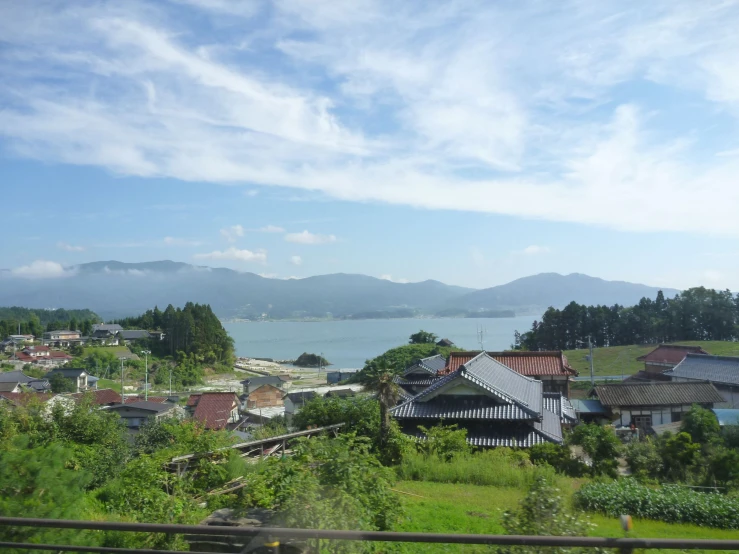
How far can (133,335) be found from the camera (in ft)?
224

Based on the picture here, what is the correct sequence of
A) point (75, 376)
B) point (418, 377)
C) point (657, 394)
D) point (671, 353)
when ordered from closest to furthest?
point (657, 394) < point (418, 377) < point (671, 353) < point (75, 376)

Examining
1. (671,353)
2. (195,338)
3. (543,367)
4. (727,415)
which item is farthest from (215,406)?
(195,338)

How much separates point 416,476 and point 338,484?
15.4ft

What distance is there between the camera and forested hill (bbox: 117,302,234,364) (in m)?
60.9

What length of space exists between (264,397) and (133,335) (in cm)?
3619

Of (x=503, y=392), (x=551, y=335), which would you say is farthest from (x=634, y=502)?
(x=551, y=335)

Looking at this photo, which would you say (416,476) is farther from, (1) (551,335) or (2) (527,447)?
(1) (551,335)

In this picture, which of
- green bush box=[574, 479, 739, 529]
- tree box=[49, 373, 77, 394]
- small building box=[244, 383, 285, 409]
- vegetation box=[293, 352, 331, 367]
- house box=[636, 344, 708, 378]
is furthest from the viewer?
vegetation box=[293, 352, 331, 367]

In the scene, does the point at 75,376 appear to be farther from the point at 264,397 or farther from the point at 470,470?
the point at 470,470

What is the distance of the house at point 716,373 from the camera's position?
27.6 metres

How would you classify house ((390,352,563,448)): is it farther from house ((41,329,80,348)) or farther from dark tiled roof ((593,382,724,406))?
house ((41,329,80,348))

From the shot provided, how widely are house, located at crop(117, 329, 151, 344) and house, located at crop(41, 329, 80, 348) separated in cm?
573

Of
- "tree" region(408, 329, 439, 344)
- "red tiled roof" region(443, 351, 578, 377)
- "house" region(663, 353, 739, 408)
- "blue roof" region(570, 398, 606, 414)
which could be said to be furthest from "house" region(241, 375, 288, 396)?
"house" region(663, 353, 739, 408)

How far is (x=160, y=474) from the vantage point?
602 cm
